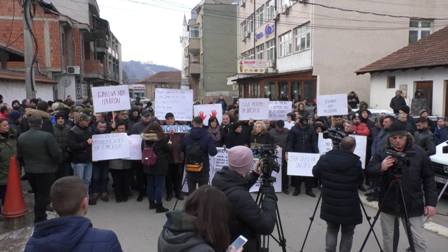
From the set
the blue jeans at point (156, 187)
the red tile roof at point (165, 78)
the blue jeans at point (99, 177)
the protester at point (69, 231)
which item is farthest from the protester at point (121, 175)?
the red tile roof at point (165, 78)

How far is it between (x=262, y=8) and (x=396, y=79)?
68.9 ft

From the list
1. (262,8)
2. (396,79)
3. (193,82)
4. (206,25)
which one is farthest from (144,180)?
(193,82)

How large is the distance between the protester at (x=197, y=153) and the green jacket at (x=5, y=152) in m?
2.96

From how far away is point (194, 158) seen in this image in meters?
7.59

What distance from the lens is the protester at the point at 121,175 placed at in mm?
8305

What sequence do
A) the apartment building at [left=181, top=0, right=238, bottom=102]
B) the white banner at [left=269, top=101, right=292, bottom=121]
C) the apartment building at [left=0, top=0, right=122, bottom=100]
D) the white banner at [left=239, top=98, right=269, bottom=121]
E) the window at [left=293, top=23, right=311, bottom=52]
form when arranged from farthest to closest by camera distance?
1. the apartment building at [left=181, top=0, right=238, bottom=102]
2. the apartment building at [left=0, top=0, right=122, bottom=100]
3. the window at [left=293, top=23, right=311, bottom=52]
4. the white banner at [left=269, top=101, right=292, bottom=121]
5. the white banner at [left=239, top=98, right=269, bottom=121]

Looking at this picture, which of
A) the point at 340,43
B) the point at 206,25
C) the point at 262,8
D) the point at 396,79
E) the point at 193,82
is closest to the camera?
the point at 396,79

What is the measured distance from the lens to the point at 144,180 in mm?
8719

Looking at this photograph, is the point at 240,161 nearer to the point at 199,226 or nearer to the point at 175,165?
the point at 199,226

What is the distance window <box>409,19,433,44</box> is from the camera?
1058 inches

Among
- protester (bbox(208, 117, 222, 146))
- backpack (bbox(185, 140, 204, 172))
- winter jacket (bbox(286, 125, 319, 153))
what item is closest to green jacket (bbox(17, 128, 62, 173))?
backpack (bbox(185, 140, 204, 172))

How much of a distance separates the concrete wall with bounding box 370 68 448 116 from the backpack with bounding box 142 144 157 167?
15.2m

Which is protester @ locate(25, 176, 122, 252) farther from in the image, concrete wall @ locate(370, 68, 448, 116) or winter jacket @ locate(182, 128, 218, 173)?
concrete wall @ locate(370, 68, 448, 116)

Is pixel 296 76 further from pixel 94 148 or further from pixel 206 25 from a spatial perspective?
pixel 206 25
